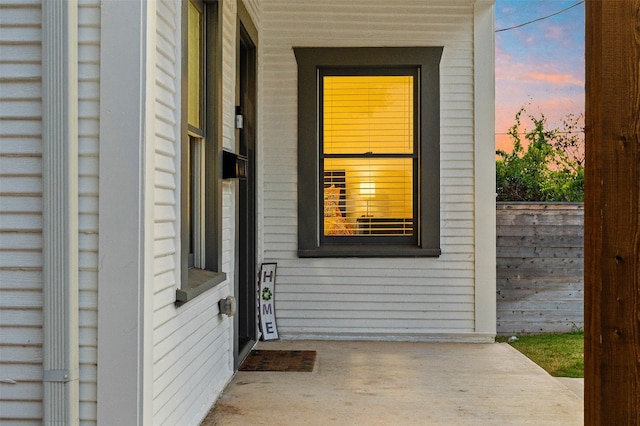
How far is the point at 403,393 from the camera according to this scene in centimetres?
412

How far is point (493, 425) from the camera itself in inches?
138

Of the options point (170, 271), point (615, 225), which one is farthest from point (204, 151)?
point (615, 225)

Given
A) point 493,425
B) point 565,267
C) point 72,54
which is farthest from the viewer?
point 565,267

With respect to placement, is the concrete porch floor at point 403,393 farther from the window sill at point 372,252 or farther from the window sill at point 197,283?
the window sill at point 372,252

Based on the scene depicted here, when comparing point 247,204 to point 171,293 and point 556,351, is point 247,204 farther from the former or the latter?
point 556,351

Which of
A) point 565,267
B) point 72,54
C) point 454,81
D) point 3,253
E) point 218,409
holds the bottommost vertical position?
point 218,409

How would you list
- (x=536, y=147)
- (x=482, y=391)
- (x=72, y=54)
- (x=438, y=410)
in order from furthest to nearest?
(x=536, y=147), (x=482, y=391), (x=438, y=410), (x=72, y=54)

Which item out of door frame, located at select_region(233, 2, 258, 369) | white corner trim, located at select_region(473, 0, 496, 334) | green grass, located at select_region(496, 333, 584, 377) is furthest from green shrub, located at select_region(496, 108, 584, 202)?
door frame, located at select_region(233, 2, 258, 369)

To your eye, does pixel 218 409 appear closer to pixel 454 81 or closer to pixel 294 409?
pixel 294 409

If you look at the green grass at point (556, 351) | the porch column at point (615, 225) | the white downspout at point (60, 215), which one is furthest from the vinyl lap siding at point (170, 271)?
the green grass at point (556, 351)

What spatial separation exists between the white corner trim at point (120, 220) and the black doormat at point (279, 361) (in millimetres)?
2370

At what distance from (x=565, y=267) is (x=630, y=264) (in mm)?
5150

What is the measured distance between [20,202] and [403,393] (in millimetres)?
2655

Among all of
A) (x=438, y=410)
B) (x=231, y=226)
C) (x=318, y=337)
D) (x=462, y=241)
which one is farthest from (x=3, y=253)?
(x=462, y=241)
